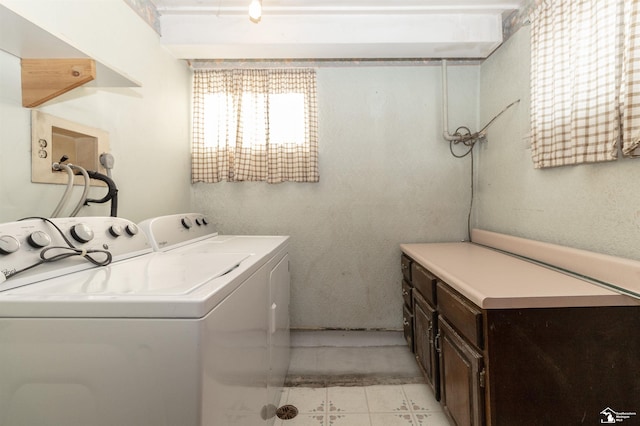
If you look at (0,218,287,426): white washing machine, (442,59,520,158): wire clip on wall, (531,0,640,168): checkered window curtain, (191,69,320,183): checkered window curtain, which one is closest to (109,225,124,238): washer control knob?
(0,218,287,426): white washing machine

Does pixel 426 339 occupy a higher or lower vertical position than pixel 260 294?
lower

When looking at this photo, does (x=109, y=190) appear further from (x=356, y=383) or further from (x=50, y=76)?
(x=356, y=383)

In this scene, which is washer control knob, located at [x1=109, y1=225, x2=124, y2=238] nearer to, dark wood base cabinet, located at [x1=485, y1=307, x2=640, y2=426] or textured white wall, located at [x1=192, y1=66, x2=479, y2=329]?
textured white wall, located at [x1=192, y1=66, x2=479, y2=329]

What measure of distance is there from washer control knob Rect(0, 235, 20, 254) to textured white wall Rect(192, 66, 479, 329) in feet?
5.59

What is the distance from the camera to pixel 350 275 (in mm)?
2488

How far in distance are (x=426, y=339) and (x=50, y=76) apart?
214cm

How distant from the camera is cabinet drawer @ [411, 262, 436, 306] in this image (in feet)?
5.27

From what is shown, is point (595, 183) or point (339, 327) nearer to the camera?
point (595, 183)

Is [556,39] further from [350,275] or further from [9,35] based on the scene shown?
[9,35]

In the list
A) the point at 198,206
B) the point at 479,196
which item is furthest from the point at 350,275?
the point at 198,206

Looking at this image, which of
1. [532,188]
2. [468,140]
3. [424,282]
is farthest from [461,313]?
[468,140]

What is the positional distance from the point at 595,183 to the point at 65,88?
229 centimetres

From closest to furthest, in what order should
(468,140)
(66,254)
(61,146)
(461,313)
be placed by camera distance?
(66,254) → (461,313) → (61,146) → (468,140)

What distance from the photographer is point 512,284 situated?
46.6 inches
